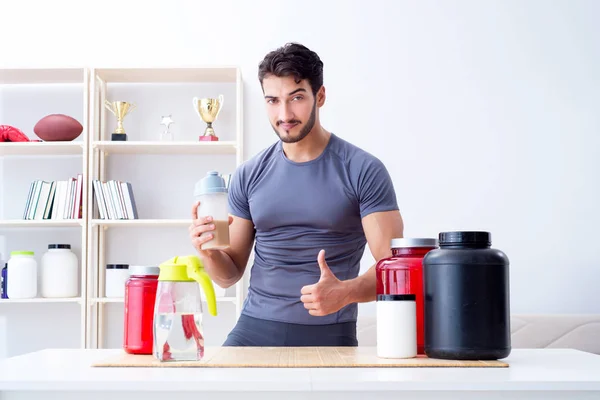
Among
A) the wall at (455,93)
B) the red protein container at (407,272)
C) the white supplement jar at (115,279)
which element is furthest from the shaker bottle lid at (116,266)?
the red protein container at (407,272)

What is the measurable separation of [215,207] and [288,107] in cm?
63

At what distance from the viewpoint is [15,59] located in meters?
3.94

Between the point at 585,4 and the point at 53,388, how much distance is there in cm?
360

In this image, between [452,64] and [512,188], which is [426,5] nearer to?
[452,64]

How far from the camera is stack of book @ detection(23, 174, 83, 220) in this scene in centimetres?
367

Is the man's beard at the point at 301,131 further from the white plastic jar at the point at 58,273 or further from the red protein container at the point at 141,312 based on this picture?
the white plastic jar at the point at 58,273

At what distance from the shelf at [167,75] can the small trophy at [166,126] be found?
0.21 metres

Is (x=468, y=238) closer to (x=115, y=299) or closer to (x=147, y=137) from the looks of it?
(x=115, y=299)

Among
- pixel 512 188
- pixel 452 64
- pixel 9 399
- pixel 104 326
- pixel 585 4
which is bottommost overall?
pixel 104 326

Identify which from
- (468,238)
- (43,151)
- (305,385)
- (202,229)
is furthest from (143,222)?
(305,385)

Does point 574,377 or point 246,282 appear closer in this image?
point 574,377

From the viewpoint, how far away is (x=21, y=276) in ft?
11.9

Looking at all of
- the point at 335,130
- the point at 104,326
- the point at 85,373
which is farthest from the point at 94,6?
the point at 85,373

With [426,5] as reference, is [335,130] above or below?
below
